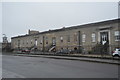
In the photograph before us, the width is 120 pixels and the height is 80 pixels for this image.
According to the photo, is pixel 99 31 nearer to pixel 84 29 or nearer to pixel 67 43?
pixel 84 29

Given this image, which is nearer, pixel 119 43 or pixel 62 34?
pixel 119 43

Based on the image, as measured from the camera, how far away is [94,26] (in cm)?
3550

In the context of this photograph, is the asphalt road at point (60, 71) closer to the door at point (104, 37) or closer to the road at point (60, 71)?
the road at point (60, 71)

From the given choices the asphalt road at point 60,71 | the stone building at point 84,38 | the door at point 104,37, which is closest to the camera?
the asphalt road at point 60,71

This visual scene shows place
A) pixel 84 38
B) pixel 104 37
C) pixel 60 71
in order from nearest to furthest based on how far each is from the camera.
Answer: pixel 60 71
pixel 104 37
pixel 84 38

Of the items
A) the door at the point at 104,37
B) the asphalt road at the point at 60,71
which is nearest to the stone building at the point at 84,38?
the door at the point at 104,37

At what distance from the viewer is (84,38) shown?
3794cm

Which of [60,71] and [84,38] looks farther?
[84,38]

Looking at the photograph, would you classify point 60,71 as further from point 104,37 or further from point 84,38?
point 84,38

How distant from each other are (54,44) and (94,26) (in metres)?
15.1

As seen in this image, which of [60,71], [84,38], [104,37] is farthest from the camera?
[84,38]

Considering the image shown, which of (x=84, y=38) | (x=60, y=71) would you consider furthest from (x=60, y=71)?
(x=84, y=38)

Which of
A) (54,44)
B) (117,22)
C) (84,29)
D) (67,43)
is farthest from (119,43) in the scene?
(54,44)

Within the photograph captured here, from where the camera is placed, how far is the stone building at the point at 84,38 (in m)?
31.3
